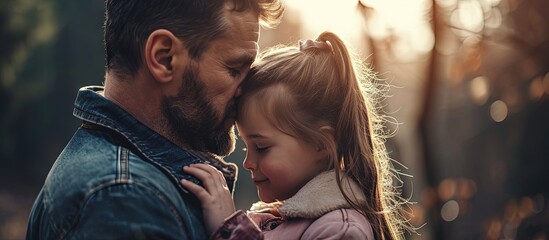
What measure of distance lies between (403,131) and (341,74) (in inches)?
257

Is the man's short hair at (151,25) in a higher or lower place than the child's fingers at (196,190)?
higher

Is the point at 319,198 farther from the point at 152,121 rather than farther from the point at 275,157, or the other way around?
the point at 152,121

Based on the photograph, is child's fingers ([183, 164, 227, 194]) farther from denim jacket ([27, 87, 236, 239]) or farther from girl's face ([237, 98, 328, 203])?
girl's face ([237, 98, 328, 203])

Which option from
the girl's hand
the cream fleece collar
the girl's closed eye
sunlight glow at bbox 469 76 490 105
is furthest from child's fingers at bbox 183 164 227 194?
sunlight glow at bbox 469 76 490 105

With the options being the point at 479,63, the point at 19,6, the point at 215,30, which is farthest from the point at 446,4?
the point at 19,6

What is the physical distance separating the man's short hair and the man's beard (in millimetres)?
114

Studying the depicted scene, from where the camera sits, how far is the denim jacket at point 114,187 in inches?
97.3

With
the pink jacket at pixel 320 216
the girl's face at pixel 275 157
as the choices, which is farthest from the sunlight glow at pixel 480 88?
the pink jacket at pixel 320 216

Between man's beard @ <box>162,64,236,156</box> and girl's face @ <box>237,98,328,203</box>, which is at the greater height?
man's beard @ <box>162,64,236,156</box>

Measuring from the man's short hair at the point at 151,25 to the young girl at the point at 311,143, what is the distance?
49cm

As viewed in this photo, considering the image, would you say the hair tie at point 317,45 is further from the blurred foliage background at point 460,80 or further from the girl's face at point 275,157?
the blurred foliage background at point 460,80

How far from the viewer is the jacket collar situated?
283cm

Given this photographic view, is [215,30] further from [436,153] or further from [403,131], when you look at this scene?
[403,131]

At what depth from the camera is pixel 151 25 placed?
9.86ft
